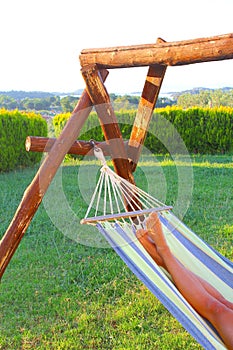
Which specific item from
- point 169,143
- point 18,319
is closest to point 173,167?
point 169,143

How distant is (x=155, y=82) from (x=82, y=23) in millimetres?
3572

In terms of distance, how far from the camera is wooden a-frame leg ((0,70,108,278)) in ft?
7.09

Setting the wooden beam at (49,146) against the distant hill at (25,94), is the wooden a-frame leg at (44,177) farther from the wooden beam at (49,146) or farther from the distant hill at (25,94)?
the distant hill at (25,94)

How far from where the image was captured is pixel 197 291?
2.03 m

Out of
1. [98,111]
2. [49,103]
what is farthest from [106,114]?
[49,103]

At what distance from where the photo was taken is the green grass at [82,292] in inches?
96.6

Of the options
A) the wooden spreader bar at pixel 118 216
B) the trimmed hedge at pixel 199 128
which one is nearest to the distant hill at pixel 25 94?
the trimmed hedge at pixel 199 128

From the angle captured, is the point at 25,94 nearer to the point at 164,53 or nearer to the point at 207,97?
the point at 207,97

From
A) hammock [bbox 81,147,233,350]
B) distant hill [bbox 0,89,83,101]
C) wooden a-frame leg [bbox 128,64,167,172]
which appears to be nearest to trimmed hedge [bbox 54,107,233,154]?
distant hill [bbox 0,89,83,101]

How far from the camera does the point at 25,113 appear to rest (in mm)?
7977

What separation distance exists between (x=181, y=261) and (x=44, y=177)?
0.70 metres

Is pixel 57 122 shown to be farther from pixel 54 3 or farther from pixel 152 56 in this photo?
pixel 152 56

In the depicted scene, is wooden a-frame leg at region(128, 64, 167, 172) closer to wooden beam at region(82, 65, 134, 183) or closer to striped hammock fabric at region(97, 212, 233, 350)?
wooden beam at region(82, 65, 134, 183)

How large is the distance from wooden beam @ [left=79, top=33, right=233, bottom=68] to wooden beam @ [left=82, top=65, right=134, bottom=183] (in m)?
0.06
